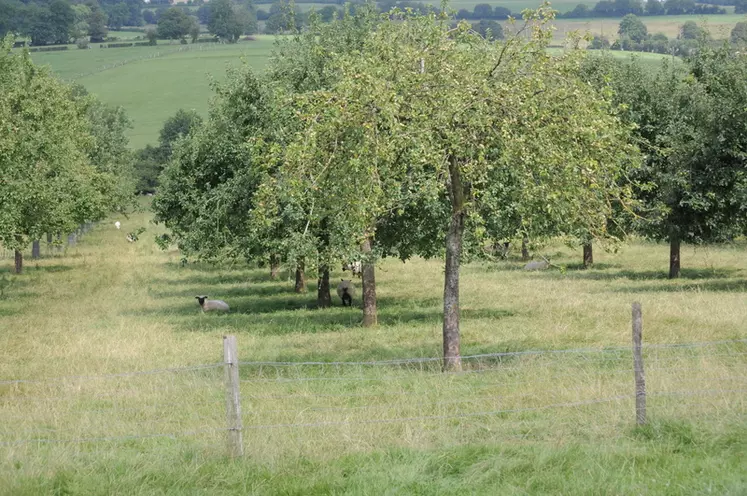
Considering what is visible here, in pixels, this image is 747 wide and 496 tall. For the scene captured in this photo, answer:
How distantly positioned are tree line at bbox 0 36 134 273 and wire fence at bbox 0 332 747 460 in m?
22.4

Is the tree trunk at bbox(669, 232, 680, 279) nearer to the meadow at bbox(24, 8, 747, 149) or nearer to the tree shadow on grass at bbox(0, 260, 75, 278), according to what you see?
the tree shadow on grass at bbox(0, 260, 75, 278)

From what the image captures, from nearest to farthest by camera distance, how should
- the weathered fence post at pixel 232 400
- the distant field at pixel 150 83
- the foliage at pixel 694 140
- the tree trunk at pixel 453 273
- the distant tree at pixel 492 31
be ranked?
the weathered fence post at pixel 232 400, the tree trunk at pixel 453 273, the distant tree at pixel 492 31, the foliage at pixel 694 140, the distant field at pixel 150 83

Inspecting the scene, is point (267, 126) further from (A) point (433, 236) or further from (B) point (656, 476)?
(B) point (656, 476)

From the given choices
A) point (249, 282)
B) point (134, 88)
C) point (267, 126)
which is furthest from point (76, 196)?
point (134, 88)

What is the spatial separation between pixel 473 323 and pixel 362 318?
497cm

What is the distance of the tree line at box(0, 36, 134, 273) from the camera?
39.7 m

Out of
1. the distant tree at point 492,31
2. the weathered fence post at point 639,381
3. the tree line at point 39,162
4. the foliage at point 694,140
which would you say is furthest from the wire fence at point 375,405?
the tree line at point 39,162

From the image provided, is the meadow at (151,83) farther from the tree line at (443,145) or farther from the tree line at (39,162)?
the tree line at (443,145)

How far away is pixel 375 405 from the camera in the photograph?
1496 cm

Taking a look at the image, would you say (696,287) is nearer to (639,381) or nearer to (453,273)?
(453,273)

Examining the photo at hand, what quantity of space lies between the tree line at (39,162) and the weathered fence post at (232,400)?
28.5 meters

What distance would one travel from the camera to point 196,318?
35.6 metres

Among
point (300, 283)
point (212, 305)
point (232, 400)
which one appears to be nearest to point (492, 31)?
point (232, 400)

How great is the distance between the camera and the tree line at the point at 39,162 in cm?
3966
